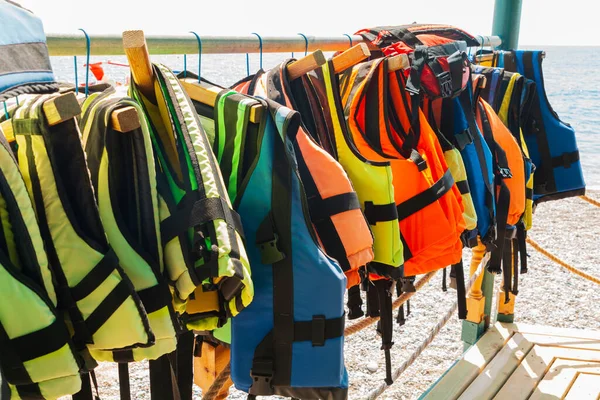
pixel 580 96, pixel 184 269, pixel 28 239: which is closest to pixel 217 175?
pixel 184 269

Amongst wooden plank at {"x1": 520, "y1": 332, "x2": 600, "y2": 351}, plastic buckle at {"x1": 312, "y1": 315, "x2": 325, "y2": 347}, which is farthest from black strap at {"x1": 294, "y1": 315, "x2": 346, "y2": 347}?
wooden plank at {"x1": 520, "y1": 332, "x2": 600, "y2": 351}

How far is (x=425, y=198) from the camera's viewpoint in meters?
1.90

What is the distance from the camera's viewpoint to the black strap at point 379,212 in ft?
5.57

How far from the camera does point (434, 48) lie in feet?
6.63

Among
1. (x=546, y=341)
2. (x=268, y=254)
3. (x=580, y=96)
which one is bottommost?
(x=580, y=96)

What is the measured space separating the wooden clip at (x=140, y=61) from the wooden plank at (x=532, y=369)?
2400mm

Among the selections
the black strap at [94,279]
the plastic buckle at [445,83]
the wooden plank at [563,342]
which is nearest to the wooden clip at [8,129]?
the black strap at [94,279]

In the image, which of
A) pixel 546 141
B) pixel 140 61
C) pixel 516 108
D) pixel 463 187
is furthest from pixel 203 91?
pixel 546 141

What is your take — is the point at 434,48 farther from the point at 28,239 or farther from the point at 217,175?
the point at 28,239

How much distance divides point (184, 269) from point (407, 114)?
1038mm

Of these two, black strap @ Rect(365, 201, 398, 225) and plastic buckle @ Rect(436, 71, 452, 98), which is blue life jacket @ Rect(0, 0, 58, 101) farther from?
plastic buckle @ Rect(436, 71, 452, 98)

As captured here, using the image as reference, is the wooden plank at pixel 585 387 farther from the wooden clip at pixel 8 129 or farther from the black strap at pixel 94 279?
the wooden clip at pixel 8 129

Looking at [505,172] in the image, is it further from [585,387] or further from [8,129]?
[8,129]

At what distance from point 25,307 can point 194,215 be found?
320mm
